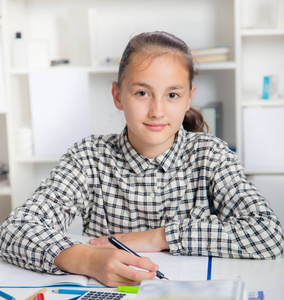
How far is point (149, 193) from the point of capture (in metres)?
1.32

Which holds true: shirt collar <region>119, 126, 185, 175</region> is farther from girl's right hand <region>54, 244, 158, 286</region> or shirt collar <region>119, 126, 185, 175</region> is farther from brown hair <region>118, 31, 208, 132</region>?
girl's right hand <region>54, 244, 158, 286</region>

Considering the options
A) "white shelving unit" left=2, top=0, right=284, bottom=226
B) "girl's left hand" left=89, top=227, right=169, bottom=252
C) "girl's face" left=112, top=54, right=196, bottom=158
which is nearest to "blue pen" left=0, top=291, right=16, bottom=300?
"girl's left hand" left=89, top=227, right=169, bottom=252

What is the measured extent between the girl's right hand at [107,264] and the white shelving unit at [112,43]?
1416 mm

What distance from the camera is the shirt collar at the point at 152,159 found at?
132 cm

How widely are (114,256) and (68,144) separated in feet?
5.07

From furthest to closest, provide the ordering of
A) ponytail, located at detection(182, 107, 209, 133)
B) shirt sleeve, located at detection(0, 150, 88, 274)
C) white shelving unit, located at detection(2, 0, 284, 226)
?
1. white shelving unit, located at detection(2, 0, 284, 226)
2. ponytail, located at detection(182, 107, 209, 133)
3. shirt sleeve, located at detection(0, 150, 88, 274)

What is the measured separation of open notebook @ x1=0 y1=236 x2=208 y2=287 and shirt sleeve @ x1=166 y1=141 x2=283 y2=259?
0.11 ft

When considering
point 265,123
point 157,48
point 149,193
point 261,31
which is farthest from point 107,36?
point 149,193

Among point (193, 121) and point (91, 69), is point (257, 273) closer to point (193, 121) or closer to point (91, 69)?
point (193, 121)

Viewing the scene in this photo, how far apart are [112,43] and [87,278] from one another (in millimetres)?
1804

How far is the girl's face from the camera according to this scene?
48.2 inches

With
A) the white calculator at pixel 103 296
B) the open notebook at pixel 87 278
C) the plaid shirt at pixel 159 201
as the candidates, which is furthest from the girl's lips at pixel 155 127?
the white calculator at pixel 103 296

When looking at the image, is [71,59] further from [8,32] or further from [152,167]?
[152,167]

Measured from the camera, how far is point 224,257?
110 centimetres
